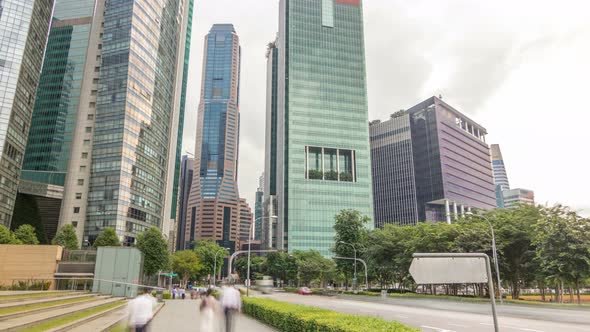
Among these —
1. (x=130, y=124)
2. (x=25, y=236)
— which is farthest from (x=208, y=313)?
(x=130, y=124)

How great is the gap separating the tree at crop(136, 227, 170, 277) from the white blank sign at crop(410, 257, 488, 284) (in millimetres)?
66470

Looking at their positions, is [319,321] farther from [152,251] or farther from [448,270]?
[152,251]

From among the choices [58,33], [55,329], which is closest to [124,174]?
[58,33]

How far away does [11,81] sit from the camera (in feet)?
224

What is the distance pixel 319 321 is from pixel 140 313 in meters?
5.38

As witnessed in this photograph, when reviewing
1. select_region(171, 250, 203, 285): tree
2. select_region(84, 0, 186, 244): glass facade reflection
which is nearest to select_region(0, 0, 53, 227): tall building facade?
select_region(84, 0, 186, 244): glass facade reflection

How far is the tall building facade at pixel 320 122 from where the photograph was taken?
461ft

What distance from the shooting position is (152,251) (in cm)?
6725

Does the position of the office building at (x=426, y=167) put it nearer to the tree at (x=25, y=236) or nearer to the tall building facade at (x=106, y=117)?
the tall building facade at (x=106, y=117)

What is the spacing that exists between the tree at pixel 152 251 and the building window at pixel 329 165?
81.9 meters

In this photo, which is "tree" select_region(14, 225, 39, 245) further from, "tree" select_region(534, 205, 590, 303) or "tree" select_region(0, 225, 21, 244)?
"tree" select_region(534, 205, 590, 303)

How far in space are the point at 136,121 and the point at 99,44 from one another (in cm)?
2706

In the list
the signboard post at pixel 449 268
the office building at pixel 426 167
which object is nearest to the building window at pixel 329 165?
the office building at pixel 426 167

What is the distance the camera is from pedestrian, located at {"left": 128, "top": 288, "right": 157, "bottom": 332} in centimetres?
1059
